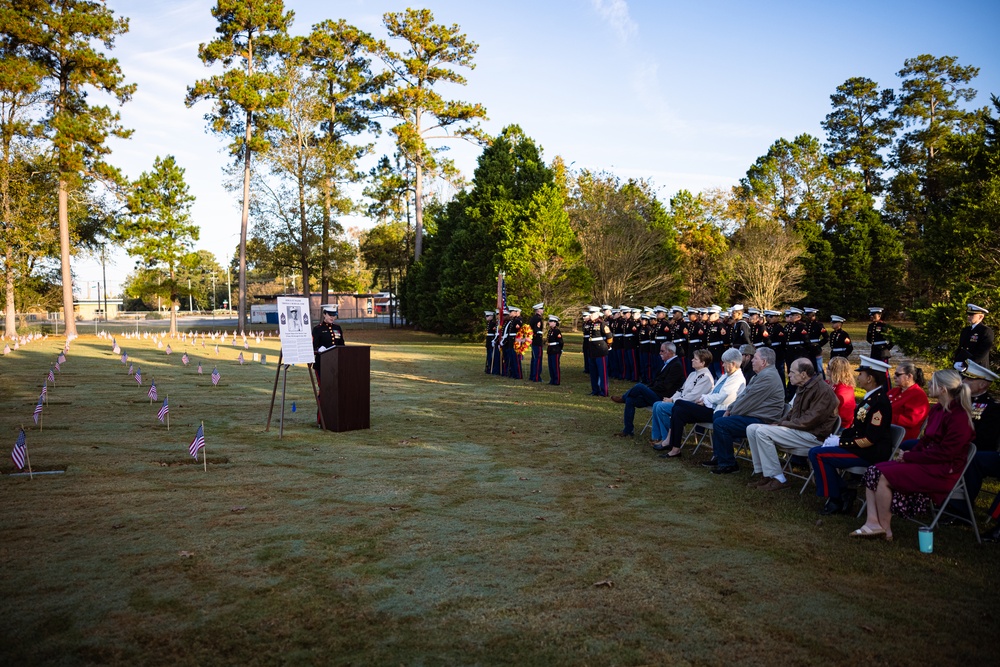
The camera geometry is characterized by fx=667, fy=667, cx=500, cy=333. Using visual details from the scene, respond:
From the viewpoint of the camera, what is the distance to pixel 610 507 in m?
6.51

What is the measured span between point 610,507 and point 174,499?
4261 millimetres

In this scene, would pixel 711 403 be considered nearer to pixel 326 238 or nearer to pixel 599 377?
pixel 599 377

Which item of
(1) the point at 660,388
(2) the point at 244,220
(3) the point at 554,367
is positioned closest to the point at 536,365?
(3) the point at 554,367

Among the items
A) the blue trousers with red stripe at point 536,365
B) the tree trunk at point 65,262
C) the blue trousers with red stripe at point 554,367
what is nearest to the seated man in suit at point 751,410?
the blue trousers with red stripe at point 554,367

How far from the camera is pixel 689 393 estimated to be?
9.35 metres

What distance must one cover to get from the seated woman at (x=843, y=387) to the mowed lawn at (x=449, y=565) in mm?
1115

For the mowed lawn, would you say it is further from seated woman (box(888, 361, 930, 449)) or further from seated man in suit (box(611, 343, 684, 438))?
seated woman (box(888, 361, 930, 449))

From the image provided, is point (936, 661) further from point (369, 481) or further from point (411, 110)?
point (411, 110)

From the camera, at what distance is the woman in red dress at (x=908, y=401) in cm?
686

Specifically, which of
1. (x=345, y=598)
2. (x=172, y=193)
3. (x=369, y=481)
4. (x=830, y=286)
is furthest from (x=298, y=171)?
(x=345, y=598)

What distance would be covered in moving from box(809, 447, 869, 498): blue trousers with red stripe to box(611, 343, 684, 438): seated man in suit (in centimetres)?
365

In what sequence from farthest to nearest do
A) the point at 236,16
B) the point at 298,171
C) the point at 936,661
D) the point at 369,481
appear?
the point at 298,171 → the point at 236,16 → the point at 369,481 → the point at 936,661

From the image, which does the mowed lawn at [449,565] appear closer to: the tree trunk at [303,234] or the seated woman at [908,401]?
the seated woman at [908,401]

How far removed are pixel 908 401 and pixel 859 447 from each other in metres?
1.16
